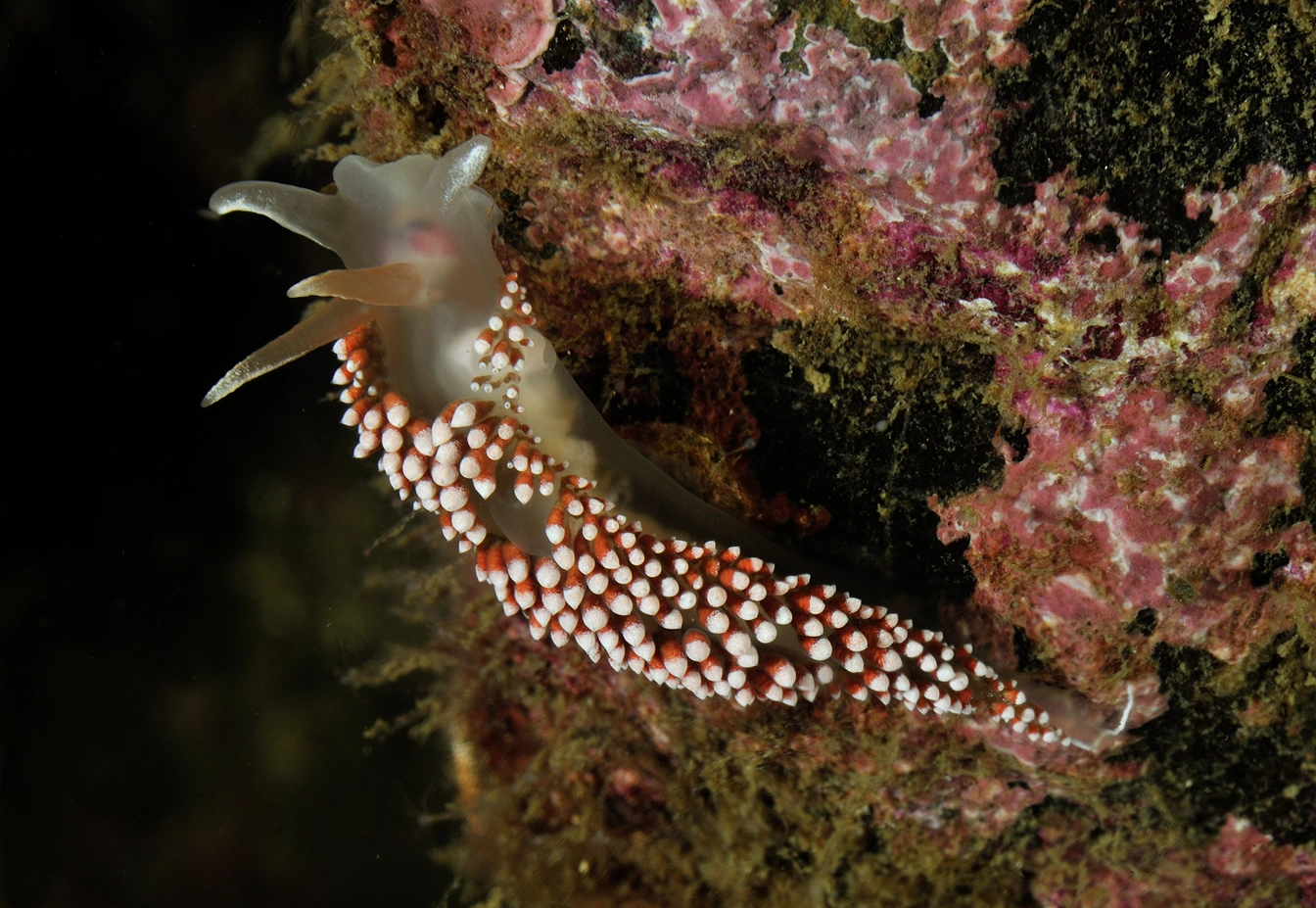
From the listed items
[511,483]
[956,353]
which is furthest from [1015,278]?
[511,483]

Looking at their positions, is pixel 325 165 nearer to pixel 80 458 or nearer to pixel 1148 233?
pixel 80 458

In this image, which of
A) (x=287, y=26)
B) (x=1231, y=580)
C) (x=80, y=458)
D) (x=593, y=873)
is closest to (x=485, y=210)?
(x=287, y=26)

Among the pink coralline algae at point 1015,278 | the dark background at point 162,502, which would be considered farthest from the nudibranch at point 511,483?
the dark background at point 162,502

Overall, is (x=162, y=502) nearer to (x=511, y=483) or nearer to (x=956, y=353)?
(x=511, y=483)

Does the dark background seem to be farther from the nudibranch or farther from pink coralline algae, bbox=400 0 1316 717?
pink coralline algae, bbox=400 0 1316 717

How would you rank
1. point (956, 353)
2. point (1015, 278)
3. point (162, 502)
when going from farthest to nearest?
1. point (162, 502)
2. point (956, 353)
3. point (1015, 278)

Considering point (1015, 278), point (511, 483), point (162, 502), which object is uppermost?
point (1015, 278)

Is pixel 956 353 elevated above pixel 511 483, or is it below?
above

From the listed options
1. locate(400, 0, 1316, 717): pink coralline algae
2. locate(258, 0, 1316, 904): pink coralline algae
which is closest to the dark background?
locate(258, 0, 1316, 904): pink coralline algae

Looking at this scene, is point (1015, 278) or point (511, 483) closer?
point (1015, 278)

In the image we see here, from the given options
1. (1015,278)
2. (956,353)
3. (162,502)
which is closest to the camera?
(1015,278)
